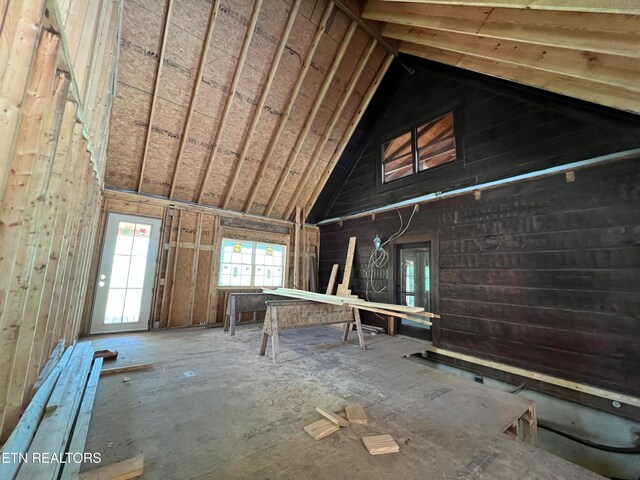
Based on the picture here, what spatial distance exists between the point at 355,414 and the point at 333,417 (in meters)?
0.19

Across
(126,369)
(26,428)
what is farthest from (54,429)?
(126,369)

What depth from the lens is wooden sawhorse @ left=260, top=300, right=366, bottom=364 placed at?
10.9ft

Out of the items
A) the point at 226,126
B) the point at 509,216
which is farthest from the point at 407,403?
the point at 226,126

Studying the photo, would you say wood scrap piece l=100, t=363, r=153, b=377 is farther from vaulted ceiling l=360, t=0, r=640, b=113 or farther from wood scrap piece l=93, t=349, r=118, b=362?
vaulted ceiling l=360, t=0, r=640, b=113

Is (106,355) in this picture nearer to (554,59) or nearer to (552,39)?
(552,39)

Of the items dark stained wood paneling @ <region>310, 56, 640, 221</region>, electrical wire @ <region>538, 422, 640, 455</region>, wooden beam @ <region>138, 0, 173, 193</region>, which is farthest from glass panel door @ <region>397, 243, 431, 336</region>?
wooden beam @ <region>138, 0, 173, 193</region>

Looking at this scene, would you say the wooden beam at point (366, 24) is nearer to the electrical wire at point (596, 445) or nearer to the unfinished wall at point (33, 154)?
the unfinished wall at point (33, 154)

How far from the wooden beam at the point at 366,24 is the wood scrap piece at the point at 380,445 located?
5.62 meters

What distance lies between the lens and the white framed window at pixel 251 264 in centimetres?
590

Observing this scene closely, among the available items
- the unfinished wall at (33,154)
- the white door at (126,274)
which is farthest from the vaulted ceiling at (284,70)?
the unfinished wall at (33,154)

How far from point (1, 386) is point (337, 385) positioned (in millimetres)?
2393

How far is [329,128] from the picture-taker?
5473 millimetres

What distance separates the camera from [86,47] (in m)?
1.89

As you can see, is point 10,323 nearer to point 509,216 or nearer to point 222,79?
point 222,79
